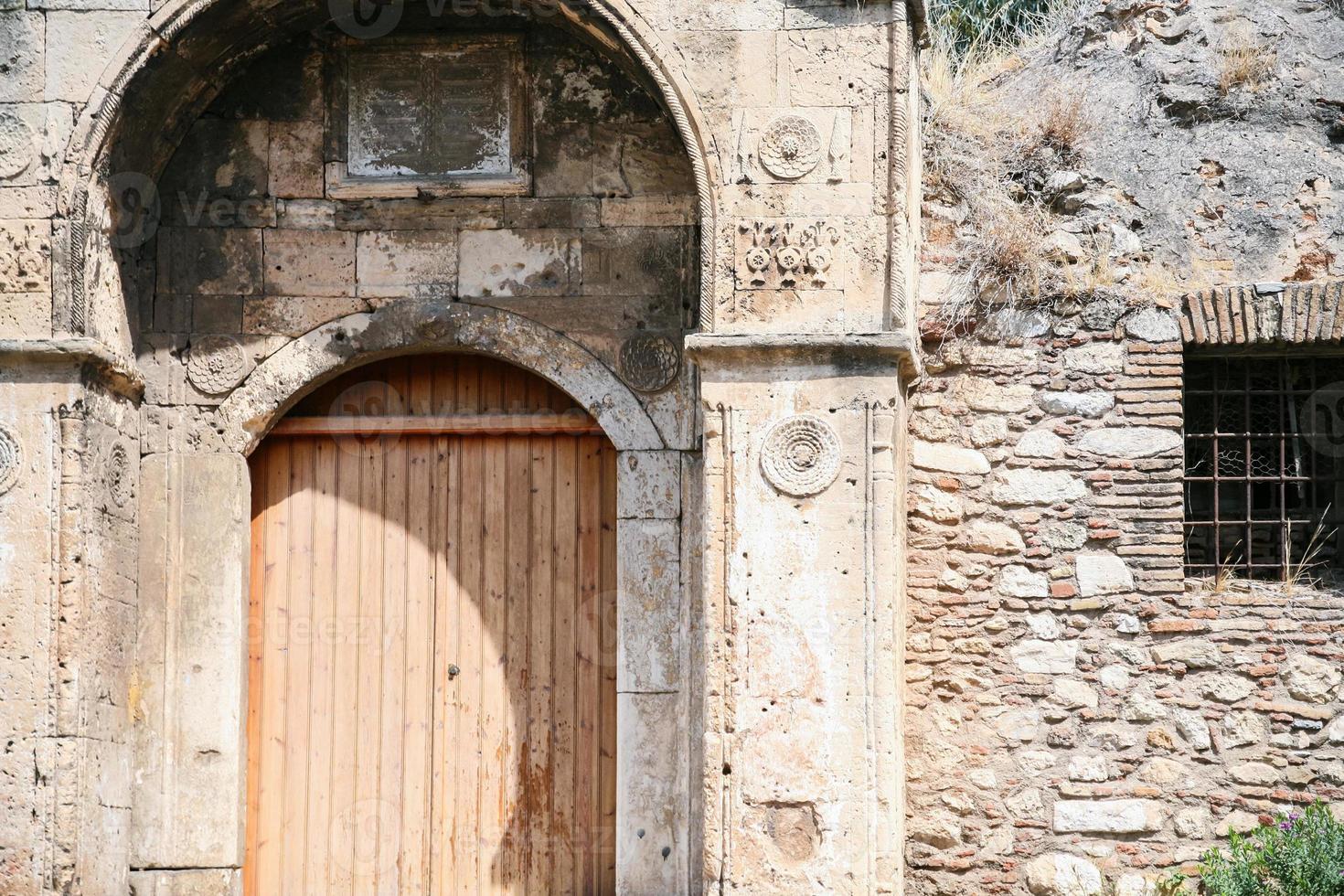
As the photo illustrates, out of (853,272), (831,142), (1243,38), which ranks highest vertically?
(1243,38)

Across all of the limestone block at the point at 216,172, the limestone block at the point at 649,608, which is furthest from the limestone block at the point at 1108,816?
the limestone block at the point at 216,172

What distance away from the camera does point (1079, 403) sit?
6512 millimetres

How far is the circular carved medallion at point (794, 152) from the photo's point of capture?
5.82 m

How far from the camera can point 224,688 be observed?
6395 mm

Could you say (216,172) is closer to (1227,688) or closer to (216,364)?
(216,364)

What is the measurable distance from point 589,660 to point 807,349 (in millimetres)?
1631

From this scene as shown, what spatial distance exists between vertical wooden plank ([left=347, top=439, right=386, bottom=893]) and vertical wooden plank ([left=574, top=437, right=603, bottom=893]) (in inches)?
31.0

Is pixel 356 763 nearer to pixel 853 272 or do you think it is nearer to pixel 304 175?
pixel 304 175

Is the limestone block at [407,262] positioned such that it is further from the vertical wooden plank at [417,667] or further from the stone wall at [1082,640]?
the stone wall at [1082,640]

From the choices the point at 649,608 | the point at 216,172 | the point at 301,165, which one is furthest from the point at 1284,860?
the point at 216,172

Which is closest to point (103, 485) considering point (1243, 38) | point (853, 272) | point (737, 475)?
point (737, 475)

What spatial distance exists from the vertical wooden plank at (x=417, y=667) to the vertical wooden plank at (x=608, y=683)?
683 millimetres

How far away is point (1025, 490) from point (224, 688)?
125 inches

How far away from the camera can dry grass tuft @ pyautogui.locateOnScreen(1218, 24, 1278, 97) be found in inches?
266
